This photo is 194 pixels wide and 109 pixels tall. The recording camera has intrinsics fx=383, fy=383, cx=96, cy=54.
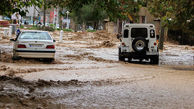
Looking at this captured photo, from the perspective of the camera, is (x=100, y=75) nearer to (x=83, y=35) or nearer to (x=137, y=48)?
(x=137, y=48)

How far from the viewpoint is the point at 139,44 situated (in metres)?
19.3

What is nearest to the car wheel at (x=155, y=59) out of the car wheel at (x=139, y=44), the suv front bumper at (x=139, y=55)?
the suv front bumper at (x=139, y=55)

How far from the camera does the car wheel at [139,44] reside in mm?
19094

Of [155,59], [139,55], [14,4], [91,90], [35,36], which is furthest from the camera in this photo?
[155,59]

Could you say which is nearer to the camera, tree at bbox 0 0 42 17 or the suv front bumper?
tree at bbox 0 0 42 17

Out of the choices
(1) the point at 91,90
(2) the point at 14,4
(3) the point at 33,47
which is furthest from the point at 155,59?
(2) the point at 14,4

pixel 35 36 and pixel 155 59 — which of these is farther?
pixel 155 59

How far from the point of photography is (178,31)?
174 feet

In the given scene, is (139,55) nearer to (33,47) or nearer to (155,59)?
(155,59)

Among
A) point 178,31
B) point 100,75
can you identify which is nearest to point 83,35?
point 178,31

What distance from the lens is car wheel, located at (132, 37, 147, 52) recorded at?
19094 millimetres

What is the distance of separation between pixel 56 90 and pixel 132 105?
2594mm

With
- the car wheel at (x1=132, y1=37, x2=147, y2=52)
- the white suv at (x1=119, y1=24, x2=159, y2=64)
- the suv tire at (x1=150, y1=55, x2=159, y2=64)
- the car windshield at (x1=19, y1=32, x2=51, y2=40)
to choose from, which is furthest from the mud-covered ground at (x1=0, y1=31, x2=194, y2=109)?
the suv tire at (x1=150, y1=55, x2=159, y2=64)

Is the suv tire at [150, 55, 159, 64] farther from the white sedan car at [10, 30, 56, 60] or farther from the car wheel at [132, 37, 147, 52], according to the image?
the white sedan car at [10, 30, 56, 60]
